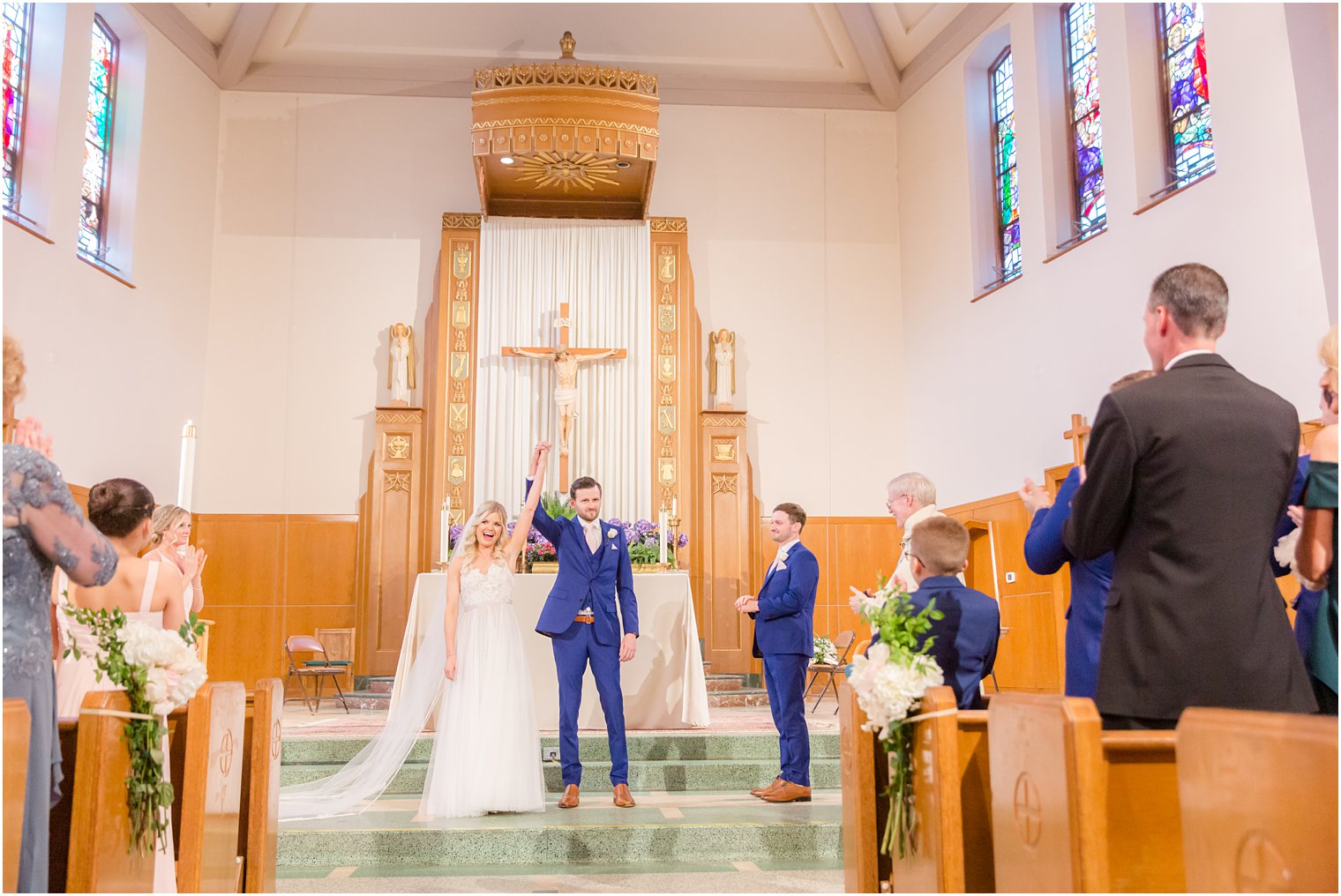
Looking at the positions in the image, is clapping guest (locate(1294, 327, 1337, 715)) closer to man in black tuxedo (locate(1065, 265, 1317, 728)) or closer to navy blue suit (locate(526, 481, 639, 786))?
man in black tuxedo (locate(1065, 265, 1317, 728))

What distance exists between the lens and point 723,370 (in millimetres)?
11570

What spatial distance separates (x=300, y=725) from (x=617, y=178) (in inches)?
232

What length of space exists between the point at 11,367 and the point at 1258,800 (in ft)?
8.57

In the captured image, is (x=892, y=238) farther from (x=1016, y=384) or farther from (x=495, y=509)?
(x=495, y=509)

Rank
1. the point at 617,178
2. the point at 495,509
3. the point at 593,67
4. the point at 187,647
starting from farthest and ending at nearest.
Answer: the point at 617,178
the point at 593,67
the point at 495,509
the point at 187,647

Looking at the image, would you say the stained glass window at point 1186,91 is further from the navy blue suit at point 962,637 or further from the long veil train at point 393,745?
the long veil train at point 393,745

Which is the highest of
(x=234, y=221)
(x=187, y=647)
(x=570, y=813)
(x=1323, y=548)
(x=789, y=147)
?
(x=789, y=147)

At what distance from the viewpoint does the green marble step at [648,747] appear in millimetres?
6746

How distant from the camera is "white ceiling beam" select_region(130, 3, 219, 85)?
→ 35.0ft

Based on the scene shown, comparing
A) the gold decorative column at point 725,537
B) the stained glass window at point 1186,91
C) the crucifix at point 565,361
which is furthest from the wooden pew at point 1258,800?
the crucifix at point 565,361

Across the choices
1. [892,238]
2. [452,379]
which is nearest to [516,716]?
[452,379]

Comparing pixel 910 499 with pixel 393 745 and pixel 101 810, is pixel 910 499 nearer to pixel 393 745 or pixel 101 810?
pixel 101 810

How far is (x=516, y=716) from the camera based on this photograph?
5.64 metres

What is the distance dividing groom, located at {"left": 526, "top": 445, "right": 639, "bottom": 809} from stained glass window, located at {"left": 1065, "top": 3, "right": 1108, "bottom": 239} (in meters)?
5.69
